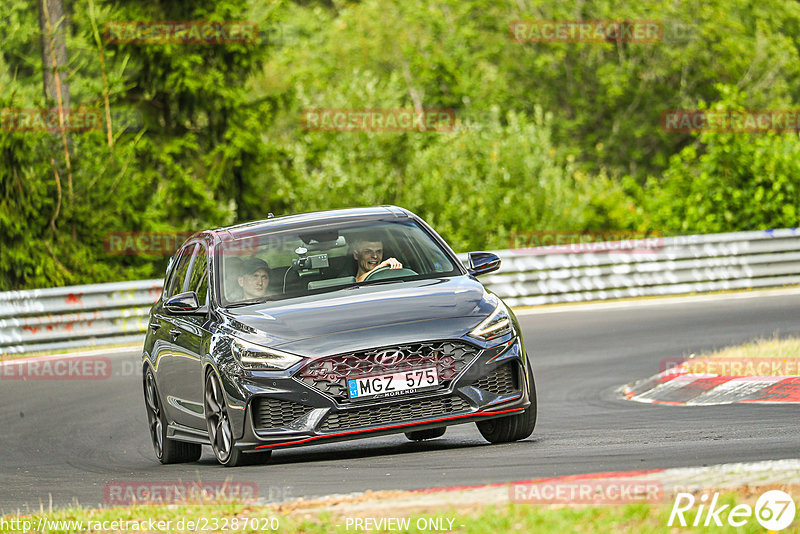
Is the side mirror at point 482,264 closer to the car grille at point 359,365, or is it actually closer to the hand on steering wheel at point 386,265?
the hand on steering wheel at point 386,265

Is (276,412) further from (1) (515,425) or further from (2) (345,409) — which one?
(1) (515,425)

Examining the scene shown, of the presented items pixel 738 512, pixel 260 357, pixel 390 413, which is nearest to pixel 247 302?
pixel 260 357

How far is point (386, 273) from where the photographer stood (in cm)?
935

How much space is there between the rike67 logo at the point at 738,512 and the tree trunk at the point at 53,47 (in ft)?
61.2

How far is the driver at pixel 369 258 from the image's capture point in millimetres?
9500

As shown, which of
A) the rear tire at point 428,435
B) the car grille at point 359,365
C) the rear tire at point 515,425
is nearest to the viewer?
the car grille at point 359,365

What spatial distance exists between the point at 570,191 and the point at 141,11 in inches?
371

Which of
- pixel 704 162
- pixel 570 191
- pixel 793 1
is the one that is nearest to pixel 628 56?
pixel 793 1

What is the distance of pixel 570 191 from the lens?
2928 cm

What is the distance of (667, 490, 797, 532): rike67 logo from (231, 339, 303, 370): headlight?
3.16 m

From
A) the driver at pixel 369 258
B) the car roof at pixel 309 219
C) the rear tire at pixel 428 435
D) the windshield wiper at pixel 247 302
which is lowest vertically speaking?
the rear tire at pixel 428 435

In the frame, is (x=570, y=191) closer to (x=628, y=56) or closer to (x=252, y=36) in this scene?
(x=252, y=36)

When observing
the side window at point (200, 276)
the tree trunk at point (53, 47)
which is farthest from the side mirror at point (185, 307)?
the tree trunk at point (53, 47)

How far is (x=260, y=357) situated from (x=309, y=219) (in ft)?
6.02
